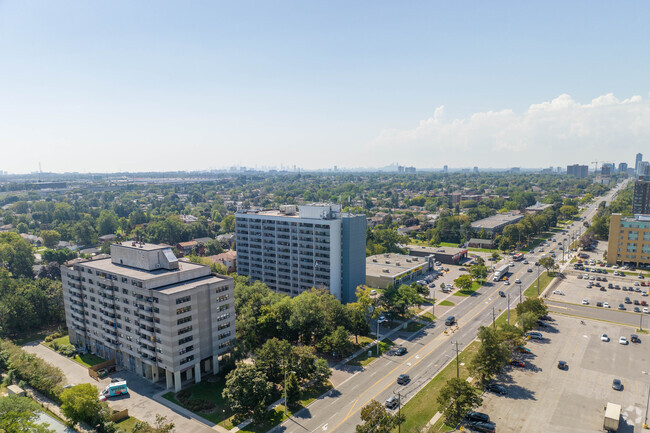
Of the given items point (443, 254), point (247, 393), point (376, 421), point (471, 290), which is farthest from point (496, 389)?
point (443, 254)

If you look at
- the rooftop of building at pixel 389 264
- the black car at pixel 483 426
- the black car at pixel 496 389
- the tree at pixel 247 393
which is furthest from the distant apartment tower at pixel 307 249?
the black car at pixel 483 426

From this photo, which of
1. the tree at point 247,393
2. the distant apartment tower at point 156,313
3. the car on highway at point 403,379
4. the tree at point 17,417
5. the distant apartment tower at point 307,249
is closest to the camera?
the tree at point 17,417

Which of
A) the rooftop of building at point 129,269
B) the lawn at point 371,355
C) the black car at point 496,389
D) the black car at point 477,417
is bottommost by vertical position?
the lawn at point 371,355

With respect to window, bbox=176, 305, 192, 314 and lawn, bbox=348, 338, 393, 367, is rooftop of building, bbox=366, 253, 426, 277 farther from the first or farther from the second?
window, bbox=176, 305, 192, 314

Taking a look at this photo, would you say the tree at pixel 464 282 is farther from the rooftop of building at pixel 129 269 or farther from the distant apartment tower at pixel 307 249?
the rooftop of building at pixel 129 269

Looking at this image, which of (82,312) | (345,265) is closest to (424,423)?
(345,265)

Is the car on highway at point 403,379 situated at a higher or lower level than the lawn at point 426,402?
higher
